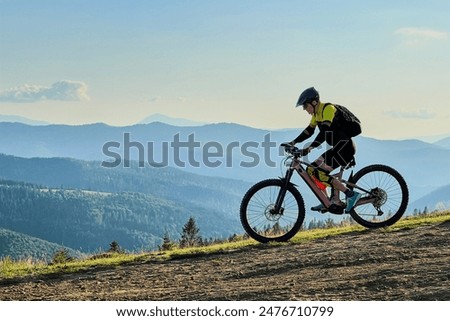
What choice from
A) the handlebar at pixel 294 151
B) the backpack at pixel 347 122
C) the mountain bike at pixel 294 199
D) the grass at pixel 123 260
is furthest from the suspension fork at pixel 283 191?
the backpack at pixel 347 122

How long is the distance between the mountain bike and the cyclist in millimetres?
136

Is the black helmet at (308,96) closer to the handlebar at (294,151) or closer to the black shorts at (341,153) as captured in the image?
the handlebar at (294,151)

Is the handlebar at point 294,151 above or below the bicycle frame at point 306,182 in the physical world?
above

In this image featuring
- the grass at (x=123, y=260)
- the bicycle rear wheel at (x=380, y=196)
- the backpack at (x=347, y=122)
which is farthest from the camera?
the bicycle rear wheel at (x=380, y=196)

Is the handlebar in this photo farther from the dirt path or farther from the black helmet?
the dirt path

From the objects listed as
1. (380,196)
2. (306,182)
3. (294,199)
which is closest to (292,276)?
(294,199)

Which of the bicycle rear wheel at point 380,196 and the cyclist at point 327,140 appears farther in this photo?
the bicycle rear wheel at point 380,196

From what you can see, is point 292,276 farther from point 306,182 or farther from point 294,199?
point 306,182

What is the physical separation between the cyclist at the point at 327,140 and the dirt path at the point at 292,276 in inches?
45.6

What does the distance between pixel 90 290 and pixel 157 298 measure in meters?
1.66

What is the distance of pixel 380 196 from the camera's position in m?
13.8

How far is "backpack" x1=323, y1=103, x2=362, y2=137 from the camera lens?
43.0 feet

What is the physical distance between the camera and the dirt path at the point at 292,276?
28.5ft
